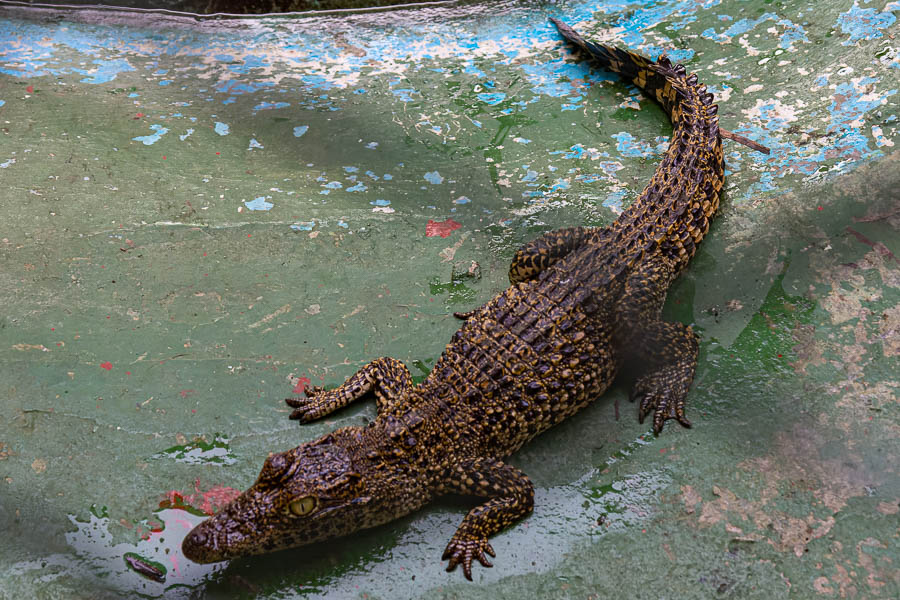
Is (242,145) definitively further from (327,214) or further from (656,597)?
(656,597)

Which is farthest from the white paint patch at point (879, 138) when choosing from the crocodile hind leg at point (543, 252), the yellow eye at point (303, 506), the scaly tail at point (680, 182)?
the yellow eye at point (303, 506)

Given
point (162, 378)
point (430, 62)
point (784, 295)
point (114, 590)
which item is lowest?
point (114, 590)

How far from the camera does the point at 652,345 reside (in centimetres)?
372

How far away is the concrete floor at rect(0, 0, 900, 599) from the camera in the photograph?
3.01 metres

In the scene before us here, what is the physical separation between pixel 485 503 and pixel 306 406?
3.53ft

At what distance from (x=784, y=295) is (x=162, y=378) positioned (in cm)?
354

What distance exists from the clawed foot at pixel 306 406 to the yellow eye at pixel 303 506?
697 mm

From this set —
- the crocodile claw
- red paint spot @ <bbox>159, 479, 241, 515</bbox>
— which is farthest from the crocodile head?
the crocodile claw

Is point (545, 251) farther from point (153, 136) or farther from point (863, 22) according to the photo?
point (863, 22)

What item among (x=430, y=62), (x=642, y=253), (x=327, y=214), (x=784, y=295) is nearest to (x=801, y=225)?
(x=784, y=295)

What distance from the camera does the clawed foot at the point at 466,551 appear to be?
117 inches

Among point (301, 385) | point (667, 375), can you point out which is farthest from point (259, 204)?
point (667, 375)

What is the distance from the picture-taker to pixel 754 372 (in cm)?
362

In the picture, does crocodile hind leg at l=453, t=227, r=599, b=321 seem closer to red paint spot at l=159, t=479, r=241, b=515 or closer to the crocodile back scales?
the crocodile back scales
